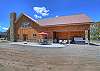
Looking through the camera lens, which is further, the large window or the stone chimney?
the stone chimney

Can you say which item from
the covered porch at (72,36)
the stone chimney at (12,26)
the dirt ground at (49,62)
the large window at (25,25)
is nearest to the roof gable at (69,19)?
the covered porch at (72,36)

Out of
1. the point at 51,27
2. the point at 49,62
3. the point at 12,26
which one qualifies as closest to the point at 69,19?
the point at 51,27

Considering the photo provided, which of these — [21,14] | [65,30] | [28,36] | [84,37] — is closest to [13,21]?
[21,14]

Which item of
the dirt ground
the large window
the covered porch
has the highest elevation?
the large window

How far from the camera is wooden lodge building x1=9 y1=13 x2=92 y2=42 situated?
127ft

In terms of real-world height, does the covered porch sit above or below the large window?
below

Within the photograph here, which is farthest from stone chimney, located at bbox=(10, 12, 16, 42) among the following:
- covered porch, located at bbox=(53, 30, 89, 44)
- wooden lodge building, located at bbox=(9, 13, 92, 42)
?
covered porch, located at bbox=(53, 30, 89, 44)

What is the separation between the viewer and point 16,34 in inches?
1994

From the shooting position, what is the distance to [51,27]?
142ft

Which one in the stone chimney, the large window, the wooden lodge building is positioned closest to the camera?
the wooden lodge building

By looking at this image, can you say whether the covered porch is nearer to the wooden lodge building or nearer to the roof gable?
the wooden lodge building

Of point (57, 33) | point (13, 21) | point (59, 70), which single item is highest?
point (13, 21)

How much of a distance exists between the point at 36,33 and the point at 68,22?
30.8ft

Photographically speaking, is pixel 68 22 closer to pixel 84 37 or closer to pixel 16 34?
pixel 84 37
